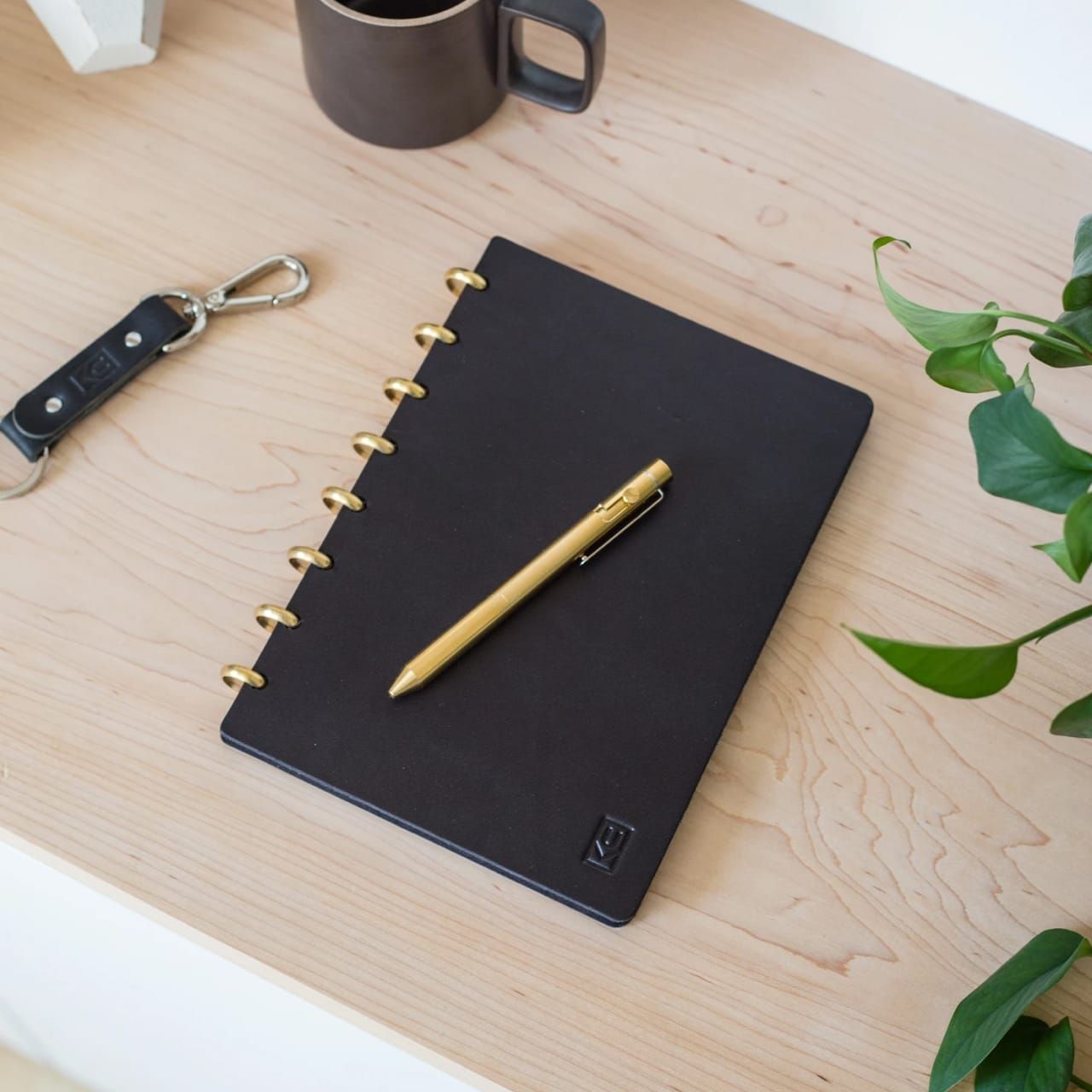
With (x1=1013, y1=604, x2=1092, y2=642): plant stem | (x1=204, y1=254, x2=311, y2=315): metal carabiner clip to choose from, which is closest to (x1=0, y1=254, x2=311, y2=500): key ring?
(x1=204, y1=254, x2=311, y2=315): metal carabiner clip

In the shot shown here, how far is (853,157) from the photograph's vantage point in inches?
30.3

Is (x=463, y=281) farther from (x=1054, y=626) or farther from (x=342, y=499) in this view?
(x=1054, y=626)

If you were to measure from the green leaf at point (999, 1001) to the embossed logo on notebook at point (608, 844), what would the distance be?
170 millimetres

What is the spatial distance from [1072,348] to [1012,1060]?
0.33 metres

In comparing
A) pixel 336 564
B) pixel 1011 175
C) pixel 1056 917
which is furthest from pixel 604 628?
pixel 1011 175

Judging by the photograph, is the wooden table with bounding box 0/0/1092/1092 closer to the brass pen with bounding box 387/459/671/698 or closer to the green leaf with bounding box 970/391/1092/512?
the brass pen with bounding box 387/459/671/698

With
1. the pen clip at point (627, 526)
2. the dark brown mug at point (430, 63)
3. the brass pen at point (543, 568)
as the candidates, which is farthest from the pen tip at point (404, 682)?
the dark brown mug at point (430, 63)

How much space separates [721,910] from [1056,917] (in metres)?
0.17

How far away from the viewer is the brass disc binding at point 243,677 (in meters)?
0.62

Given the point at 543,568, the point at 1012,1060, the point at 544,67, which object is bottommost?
the point at 1012,1060

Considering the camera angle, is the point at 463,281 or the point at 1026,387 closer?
the point at 1026,387

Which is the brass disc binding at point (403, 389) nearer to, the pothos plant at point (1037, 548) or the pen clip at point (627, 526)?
the pen clip at point (627, 526)

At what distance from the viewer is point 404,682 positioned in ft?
2.01

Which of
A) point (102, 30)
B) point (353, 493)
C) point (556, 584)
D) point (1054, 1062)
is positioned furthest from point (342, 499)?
point (1054, 1062)
